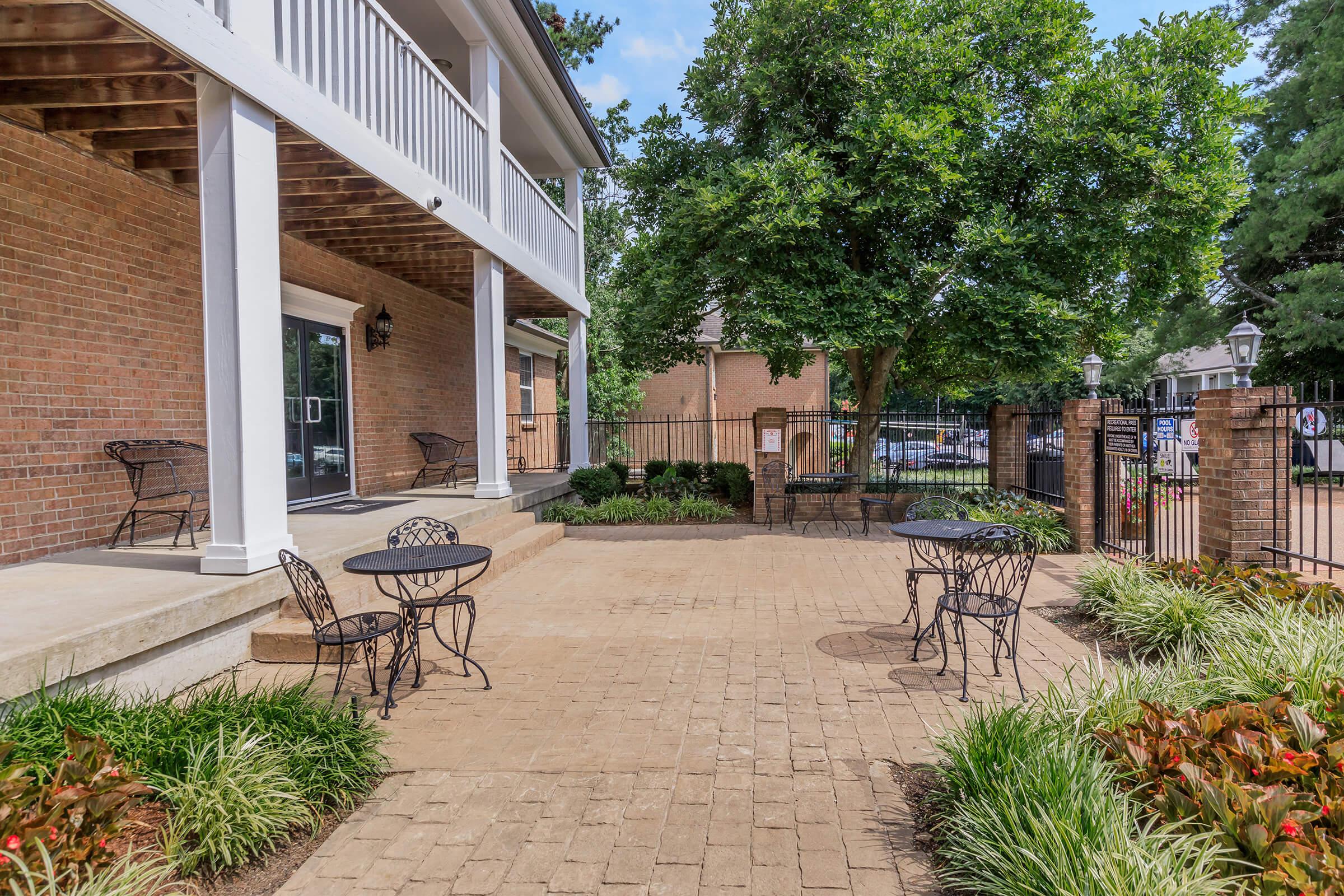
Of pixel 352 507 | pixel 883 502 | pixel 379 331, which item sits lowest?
pixel 883 502

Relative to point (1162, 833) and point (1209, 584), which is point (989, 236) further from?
point (1162, 833)

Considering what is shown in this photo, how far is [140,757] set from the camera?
2.99 m

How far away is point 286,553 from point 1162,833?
4.34 m

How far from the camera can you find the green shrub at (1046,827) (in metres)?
2.24

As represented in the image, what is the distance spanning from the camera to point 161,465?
6.36 metres

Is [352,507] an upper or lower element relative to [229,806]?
upper

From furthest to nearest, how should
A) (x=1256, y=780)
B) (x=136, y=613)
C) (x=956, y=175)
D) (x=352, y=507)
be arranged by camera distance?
(x=956, y=175)
(x=352, y=507)
(x=136, y=613)
(x=1256, y=780)

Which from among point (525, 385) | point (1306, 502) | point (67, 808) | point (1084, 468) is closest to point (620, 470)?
point (525, 385)

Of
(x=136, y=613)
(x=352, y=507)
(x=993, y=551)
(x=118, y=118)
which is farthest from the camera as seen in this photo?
(x=352, y=507)

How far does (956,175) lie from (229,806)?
9.48 metres

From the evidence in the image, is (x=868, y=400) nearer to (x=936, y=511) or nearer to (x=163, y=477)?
(x=936, y=511)

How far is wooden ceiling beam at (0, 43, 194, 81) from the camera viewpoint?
4.44m

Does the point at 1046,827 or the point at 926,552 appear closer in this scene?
Result: the point at 1046,827

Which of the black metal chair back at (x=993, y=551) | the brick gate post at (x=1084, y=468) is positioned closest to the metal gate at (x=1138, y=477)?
the brick gate post at (x=1084, y=468)
